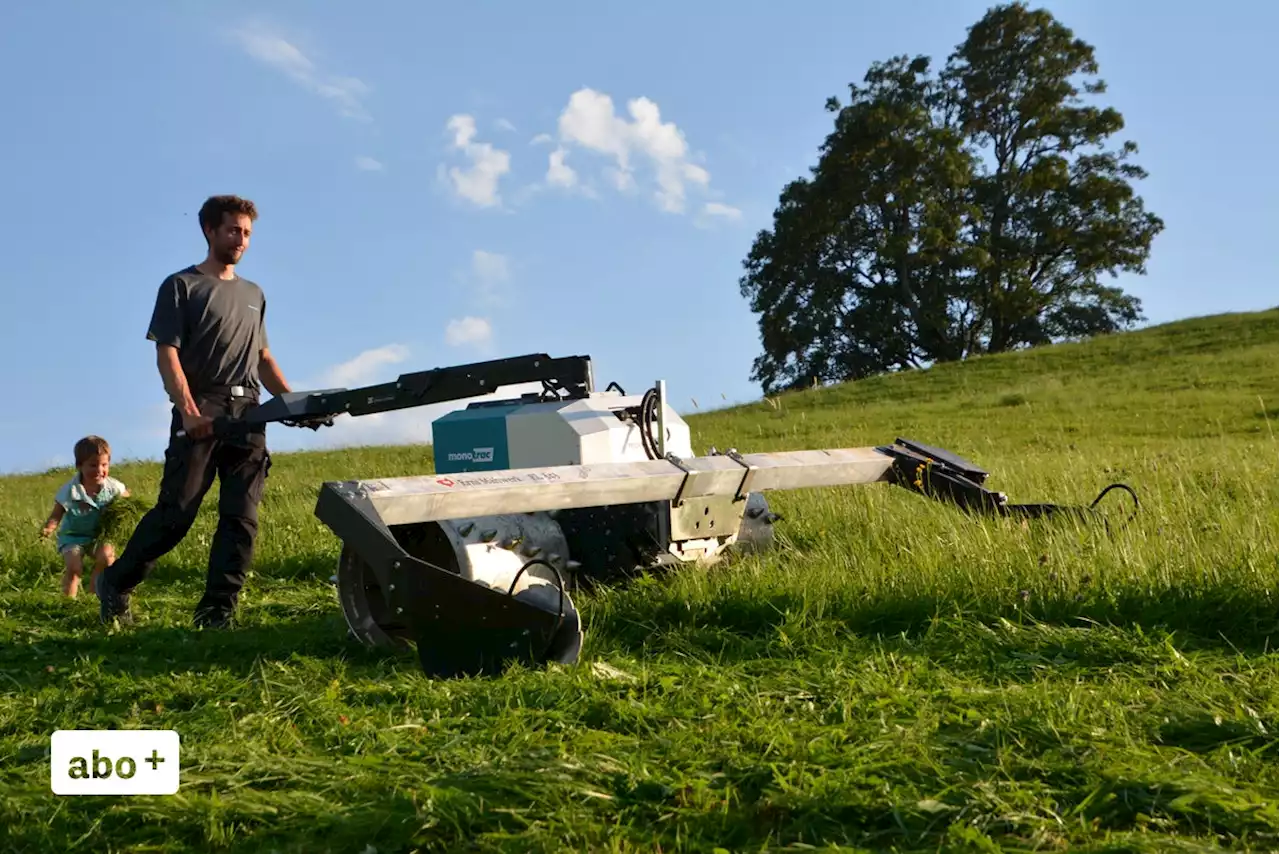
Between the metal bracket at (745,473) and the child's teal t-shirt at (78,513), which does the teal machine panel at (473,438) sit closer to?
the metal bracket at (745,473)

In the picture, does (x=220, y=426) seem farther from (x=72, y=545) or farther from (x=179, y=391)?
(x=72, y=545)

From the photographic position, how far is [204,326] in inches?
227

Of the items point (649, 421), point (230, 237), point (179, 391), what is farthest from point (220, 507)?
point (649, 421)

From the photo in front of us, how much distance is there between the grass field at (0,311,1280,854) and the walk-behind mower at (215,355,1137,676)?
0.20m

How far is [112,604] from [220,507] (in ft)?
2.60

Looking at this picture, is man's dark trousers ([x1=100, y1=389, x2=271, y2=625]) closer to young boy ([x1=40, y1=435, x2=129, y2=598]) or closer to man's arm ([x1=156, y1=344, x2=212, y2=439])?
man's arm ([x1=156, y1=344, x2=212, y2=439])

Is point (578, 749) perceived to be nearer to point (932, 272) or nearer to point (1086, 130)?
point (932, 272)

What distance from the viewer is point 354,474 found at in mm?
15727

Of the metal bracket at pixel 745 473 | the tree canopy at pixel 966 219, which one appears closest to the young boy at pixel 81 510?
the metal bracket at pixel 745 473

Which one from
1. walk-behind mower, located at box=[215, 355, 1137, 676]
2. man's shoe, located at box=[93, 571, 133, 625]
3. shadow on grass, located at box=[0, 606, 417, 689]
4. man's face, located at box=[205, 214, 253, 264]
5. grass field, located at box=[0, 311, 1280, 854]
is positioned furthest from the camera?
man's shoe, located at box=[93, 571, 133, 625]

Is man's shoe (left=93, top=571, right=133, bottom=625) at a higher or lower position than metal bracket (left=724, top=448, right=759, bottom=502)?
lower

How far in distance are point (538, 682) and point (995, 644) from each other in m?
1.74

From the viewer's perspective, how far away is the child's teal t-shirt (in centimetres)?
726

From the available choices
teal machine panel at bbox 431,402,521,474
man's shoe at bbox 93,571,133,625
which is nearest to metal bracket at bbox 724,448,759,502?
teal machine panel at bbox 431,402,521,474
